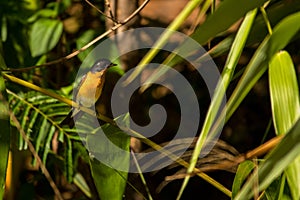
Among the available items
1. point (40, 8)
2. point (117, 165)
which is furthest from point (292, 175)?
point (40, 8)

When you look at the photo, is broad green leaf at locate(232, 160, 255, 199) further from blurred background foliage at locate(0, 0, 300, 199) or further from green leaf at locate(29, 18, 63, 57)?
green leaf at locate(29, 18, 63, 57)

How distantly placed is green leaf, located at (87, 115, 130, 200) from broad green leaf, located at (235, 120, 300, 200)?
28 centimetres

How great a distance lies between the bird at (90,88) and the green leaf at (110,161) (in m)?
0.10

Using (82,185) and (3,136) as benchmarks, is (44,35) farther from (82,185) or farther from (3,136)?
(3,136)

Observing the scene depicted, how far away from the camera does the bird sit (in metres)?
1.06

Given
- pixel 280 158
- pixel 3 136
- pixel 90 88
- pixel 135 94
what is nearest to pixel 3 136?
pixel 3 136

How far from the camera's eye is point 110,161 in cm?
93

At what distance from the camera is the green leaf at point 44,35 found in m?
1.39

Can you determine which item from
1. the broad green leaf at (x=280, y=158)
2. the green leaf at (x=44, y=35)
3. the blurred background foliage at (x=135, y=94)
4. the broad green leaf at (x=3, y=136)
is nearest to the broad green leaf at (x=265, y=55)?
the blurred background foliage at (x=135, y=94)

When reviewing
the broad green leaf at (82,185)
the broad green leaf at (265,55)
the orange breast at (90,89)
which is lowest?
the broad green leaf at (82,185)

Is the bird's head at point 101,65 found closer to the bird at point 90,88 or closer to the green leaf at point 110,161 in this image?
the bird at point 90,88

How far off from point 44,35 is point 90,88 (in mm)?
348

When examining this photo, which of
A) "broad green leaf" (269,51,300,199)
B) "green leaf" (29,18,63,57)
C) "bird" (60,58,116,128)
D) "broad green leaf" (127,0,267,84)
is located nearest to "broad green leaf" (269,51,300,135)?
"broad green leaf" (269,51,300,199)

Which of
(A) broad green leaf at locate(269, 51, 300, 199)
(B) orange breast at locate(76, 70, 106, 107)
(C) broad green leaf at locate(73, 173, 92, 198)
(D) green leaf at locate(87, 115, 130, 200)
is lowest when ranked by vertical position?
(C) broad green leaf at locate(73, 173, 92, 198)
